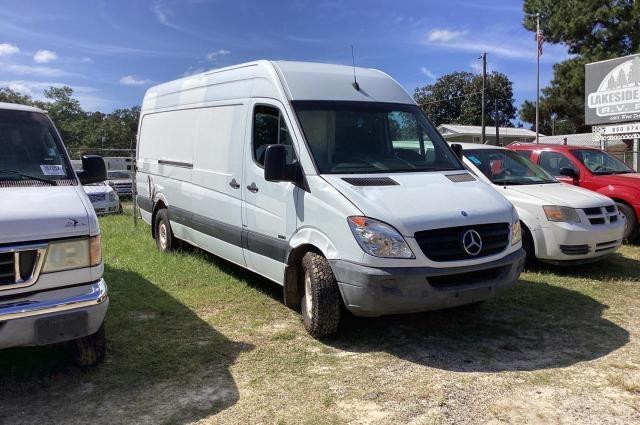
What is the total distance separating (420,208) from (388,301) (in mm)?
811

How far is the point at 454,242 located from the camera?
14.9ft

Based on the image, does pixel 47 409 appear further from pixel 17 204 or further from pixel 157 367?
pixel 17 204

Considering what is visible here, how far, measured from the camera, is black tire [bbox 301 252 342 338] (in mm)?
4672

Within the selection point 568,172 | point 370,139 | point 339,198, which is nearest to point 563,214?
point 568,172

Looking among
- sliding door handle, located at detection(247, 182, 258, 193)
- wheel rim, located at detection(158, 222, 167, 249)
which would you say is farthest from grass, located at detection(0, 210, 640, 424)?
wheel rim, located at detection(158, 222, 167, 249)

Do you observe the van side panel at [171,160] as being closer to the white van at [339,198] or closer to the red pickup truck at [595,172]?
the white van at [339,198]

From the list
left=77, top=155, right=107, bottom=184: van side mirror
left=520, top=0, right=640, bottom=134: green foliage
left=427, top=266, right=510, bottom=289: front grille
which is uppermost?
left=520, top=0, right=640, bottom=134: green foliage

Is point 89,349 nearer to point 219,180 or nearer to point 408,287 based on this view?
point 408,287

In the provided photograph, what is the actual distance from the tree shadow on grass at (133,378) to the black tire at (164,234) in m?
2.79

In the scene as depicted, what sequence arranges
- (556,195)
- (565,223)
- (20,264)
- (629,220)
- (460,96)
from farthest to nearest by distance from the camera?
(460,96), (629,220), (556,195), (565,223), (20,264)

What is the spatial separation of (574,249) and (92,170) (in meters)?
5.65

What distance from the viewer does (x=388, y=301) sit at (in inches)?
172

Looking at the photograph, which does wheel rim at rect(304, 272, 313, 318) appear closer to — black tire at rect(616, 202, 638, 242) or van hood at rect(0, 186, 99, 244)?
van hood at rect(0, 186, 99, 244)

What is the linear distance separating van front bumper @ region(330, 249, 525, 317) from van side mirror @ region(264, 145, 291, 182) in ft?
3.17
